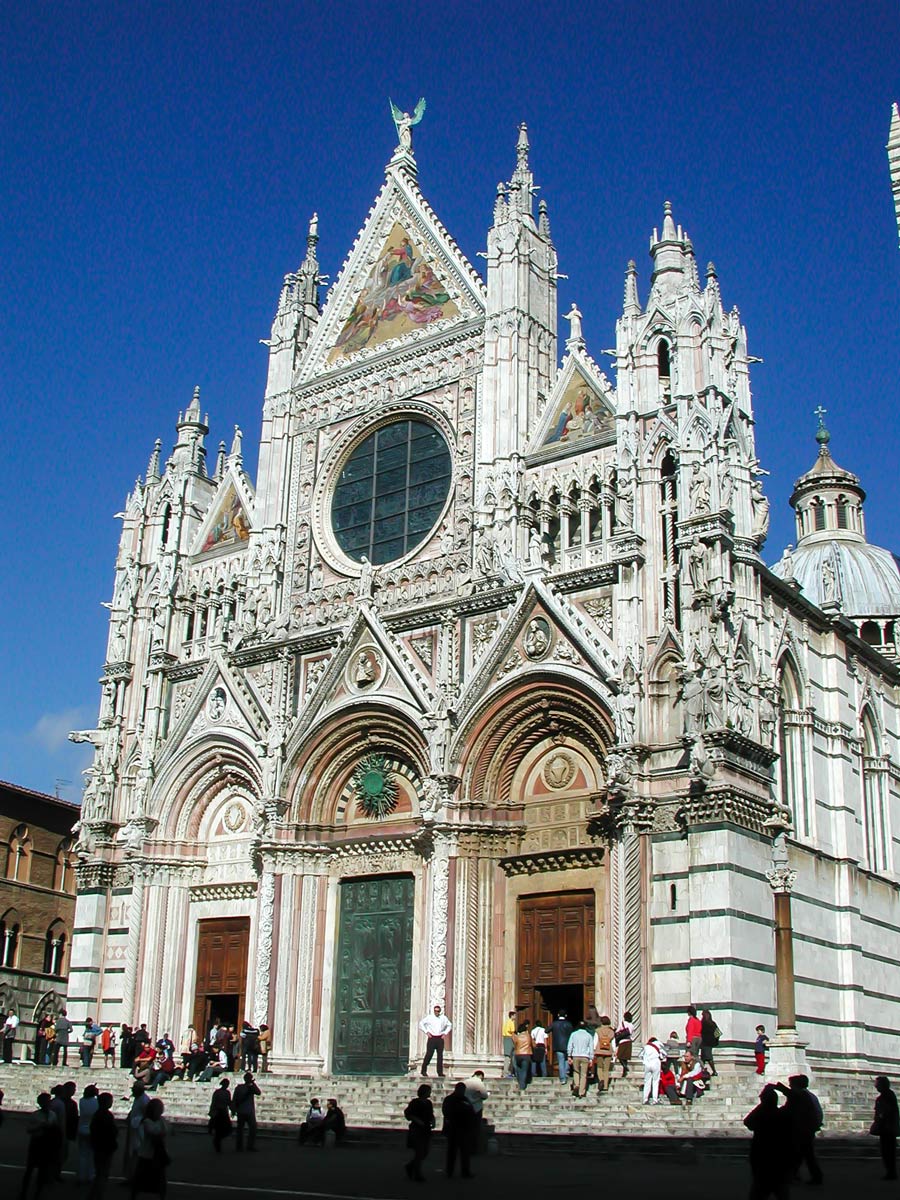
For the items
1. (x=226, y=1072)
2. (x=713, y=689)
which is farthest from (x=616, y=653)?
(x=226, y=1072)

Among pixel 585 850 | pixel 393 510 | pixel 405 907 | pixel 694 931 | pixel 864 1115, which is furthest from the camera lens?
pixel 393 510

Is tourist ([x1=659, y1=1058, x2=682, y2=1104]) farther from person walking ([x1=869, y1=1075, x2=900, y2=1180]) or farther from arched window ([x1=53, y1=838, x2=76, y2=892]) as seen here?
arched window ([x1=53, y1=838, x2=76, y2=892])

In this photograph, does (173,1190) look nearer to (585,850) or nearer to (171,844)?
(585,850)

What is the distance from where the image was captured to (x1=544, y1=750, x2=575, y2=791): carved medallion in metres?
25.6

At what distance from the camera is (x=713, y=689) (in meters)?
22.8

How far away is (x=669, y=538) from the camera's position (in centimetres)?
2509

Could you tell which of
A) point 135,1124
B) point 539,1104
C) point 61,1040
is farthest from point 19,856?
point 135,1124

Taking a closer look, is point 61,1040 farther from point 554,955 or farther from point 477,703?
point 477,703

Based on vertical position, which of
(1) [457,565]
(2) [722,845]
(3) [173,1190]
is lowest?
(3) [173,1190]

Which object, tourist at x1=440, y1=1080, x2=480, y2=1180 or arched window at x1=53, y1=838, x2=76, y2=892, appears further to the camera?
arched window at x1=53, y1=838, x2=76, y2=892

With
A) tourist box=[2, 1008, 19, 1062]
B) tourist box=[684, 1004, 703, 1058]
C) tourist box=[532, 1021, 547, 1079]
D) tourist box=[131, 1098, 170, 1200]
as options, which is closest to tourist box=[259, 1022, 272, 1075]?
tourist box=[532, 1021, 547, 1079]

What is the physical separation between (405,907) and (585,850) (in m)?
4.35

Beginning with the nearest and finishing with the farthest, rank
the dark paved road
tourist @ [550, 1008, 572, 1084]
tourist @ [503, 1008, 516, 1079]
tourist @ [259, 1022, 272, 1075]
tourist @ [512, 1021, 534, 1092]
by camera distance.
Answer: the dark paved road < tourist @ [512, 1021, 534, 1092] < tourist @ [550, 1008, 572, 1084] < tourist @ [503, 1008, 516, 1079] < tourist @ [259, 1022, 272, 1075]

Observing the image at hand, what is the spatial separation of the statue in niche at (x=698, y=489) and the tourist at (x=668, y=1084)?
31.1 feet
